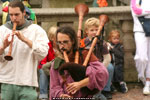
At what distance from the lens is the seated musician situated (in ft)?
11.2

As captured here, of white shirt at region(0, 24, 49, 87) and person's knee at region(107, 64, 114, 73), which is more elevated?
white shirt at region(0, 24, 49, 87)

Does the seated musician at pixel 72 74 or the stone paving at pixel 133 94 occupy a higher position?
the seated musician at pixel 72 74

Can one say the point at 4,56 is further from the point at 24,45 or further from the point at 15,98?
the point at 15,98

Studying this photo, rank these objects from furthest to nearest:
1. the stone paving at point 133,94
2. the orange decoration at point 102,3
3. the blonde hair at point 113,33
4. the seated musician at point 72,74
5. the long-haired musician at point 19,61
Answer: the orange decoration at point 102,3 → the blonde hair at point 113,33 → the stone paving at point 133,94 → the long-haired musician at point 19,61 → the seated musician at point 72,74

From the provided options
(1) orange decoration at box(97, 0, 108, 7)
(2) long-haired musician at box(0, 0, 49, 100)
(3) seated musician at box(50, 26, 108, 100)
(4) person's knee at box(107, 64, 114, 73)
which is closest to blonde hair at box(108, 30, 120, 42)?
(4) person's knee at box(107, 64, 114, 73)

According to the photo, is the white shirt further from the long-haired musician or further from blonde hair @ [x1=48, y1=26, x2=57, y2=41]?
blonde hair @ [x1=48, y1=26, x2=57, y2=41]

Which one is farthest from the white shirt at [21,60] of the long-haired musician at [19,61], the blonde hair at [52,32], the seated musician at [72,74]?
the blonde hair at [52,32]

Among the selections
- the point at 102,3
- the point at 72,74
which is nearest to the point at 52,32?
the point at 102,3

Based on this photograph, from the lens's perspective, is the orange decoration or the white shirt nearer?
the white shirt

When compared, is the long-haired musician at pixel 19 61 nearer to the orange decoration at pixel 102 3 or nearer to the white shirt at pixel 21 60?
the white shirt at pixel 21 60

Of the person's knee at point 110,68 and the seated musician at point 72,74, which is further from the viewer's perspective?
the person's knee at point 110,68

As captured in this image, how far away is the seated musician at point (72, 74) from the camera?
11.2 feet

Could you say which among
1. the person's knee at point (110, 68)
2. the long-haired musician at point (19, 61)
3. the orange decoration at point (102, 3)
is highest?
the orange decoration at point (102, 3)

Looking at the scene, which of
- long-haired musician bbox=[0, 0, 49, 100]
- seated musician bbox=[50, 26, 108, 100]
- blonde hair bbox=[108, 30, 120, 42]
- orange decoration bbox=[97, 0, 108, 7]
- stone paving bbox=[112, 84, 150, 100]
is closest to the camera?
seated musician bbox=[50, 26, 108, 100]
